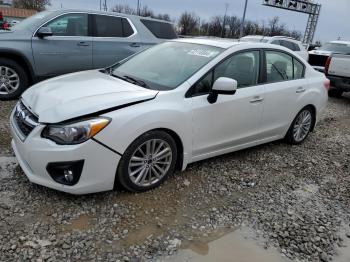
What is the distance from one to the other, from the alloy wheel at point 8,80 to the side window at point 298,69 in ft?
15.6

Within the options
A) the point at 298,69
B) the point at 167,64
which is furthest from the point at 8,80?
the point at 298,69

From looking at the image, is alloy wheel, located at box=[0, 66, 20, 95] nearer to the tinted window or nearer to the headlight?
the tinted window

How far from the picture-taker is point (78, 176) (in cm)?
313

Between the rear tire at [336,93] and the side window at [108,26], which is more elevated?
the side window at [108,26]

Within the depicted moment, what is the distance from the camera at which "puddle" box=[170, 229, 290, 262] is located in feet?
9.40

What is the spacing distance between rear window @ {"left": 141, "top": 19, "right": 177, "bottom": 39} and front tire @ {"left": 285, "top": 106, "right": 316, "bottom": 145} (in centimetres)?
396

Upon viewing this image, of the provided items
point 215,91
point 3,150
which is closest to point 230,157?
point 215,91

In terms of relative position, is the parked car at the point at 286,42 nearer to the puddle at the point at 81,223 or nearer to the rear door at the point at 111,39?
the rear door at the point at 111,39

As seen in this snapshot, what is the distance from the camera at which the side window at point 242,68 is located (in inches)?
162

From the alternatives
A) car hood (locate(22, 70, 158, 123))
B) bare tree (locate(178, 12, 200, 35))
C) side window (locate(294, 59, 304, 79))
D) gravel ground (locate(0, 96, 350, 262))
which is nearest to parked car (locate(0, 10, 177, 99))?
gravel ground (locate(0, 96, 350, 262))

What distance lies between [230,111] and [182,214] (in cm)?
138

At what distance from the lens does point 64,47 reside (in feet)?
22.4

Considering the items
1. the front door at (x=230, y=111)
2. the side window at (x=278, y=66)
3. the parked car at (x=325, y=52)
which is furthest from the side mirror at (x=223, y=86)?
the parked car at (x=325, y=52)

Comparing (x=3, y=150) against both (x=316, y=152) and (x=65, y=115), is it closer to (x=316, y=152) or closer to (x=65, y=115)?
(x=65, y=115)
